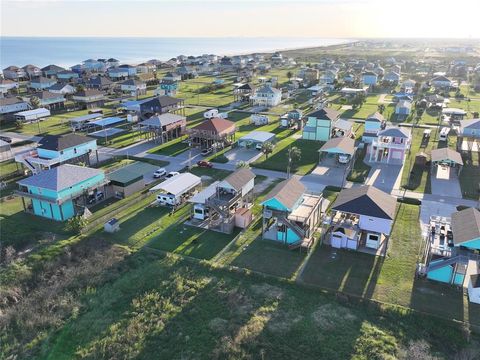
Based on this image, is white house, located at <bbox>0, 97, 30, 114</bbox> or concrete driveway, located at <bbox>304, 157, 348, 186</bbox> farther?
white house, located at <bbox>0, 97, 30, 114</bbox>

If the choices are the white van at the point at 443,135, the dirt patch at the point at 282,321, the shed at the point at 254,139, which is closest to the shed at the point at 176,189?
the shed at the point at 254,139

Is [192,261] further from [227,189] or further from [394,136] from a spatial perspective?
[394,136]

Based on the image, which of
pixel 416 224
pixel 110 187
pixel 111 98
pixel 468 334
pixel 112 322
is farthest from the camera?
pixel 111 98

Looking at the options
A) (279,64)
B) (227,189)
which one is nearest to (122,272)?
(227,189)

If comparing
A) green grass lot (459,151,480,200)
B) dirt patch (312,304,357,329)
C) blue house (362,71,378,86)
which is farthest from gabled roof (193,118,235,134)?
blue house (362,71,378,86)

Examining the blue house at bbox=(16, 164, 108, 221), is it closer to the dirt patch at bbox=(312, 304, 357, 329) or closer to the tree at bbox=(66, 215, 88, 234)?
the tree at bbox=(66, 215, 88, 234)

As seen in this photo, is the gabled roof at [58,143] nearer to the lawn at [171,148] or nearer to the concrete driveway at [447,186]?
the lawn at [171,148]

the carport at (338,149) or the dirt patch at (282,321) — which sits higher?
the carport at (338,149)
